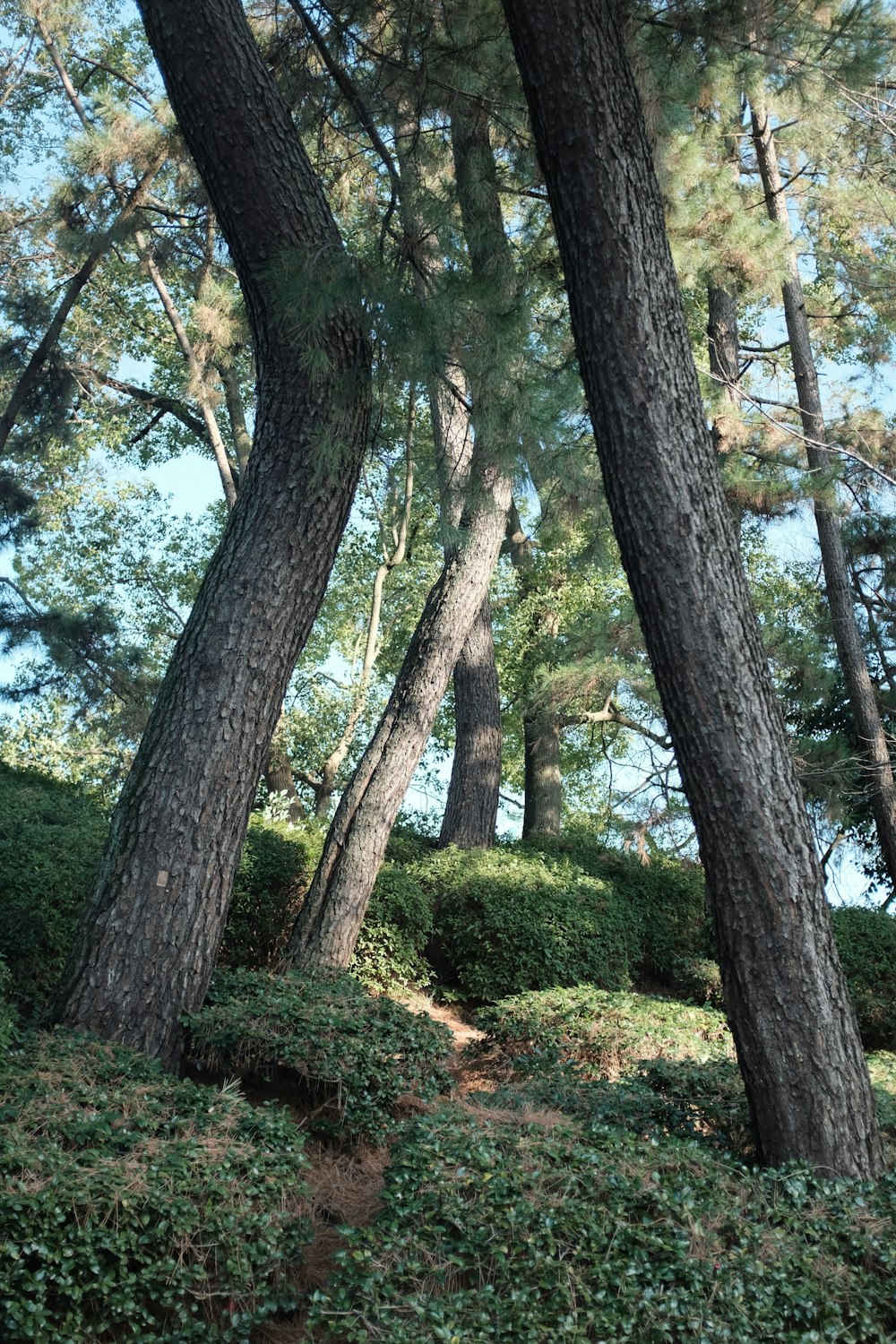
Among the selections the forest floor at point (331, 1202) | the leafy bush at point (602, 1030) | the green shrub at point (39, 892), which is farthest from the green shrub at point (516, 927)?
the forest floor at point (331, 1202)

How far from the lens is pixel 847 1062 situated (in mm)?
4332

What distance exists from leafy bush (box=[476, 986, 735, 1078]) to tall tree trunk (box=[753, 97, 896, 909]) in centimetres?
429

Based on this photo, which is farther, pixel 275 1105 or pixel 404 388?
pixel 404 388

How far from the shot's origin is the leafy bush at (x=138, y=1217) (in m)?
3.24

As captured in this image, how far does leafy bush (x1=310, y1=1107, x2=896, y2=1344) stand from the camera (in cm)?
317

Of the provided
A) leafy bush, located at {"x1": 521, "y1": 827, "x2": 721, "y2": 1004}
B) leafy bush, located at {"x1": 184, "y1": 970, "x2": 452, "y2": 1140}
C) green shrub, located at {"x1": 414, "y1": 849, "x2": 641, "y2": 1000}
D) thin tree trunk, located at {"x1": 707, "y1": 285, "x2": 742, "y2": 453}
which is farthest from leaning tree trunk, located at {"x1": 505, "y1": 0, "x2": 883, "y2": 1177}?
thin tree trunk, located at {"x1": 707, "y1": 285, "x2": 742, "y2": 453}

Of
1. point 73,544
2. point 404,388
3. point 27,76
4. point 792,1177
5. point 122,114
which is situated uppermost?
point 27,76

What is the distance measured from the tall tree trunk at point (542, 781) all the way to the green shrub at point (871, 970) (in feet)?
12.7

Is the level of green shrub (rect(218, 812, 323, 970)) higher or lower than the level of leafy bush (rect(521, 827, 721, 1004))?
lower

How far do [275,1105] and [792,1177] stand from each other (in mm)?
2383

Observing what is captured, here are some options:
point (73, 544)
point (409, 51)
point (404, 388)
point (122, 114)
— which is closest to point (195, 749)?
point (404, 388)

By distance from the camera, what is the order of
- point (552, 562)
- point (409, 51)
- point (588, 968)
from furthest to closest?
point (552, 562) < point (588, 968) < point (409, 51)

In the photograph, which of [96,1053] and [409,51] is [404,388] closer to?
[409,51]

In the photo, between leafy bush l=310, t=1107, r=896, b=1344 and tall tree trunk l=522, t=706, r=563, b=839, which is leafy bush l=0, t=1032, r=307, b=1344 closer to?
leafy bush l=310, t=1107, r=896, b=1344
